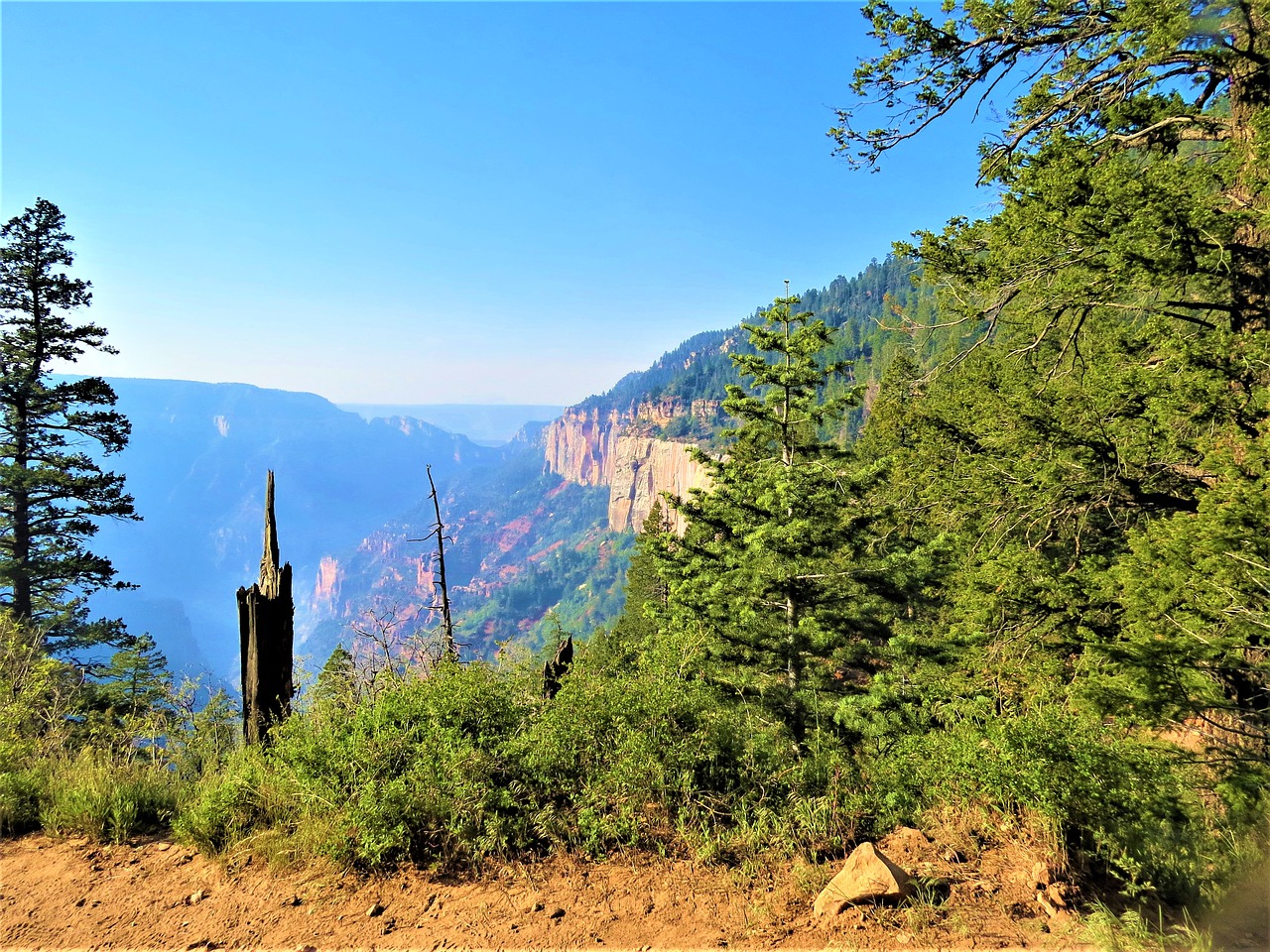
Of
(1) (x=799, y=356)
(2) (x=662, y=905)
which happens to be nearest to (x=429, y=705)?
(2) (x=662, y=905)

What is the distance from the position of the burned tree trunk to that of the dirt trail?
1703mm

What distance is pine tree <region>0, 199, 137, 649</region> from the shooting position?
13.6 metres

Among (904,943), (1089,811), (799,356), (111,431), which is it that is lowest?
(904,943)

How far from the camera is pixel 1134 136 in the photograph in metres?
5.48

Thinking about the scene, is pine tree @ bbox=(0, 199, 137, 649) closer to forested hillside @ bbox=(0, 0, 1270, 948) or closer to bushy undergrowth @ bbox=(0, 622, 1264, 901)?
forested hillside @ bbox=(0, 0, 1270, 948)

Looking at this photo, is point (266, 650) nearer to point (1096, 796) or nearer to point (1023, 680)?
point (1096, 796)

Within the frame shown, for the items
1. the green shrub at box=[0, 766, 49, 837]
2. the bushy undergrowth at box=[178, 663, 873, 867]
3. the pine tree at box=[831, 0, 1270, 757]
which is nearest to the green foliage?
the pine tree at box=[831, 0, 1270, 757]

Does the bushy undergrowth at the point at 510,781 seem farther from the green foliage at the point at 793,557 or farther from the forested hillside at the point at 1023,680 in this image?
the green foliage at the point at 793,557

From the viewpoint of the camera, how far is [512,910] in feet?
10.7

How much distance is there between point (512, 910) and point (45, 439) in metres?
18.1

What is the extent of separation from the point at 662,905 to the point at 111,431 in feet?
58.7

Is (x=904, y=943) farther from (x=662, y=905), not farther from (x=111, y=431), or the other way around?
(x=111, y=431)

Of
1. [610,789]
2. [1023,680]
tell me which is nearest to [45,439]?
[610,789]

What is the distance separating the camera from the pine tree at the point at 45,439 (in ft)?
44.6
